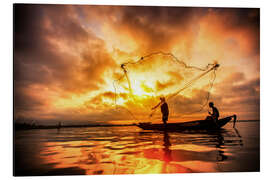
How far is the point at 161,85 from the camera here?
5352 mm

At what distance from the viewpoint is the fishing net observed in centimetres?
511

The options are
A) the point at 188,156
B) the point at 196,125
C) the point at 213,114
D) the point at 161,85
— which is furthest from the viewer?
the point at 196,125

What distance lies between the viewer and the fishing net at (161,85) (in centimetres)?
511

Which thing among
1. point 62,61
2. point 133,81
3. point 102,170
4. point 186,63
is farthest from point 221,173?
point 62,61

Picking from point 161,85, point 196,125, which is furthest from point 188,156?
point 196,125

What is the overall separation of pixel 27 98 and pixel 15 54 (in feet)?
3.65

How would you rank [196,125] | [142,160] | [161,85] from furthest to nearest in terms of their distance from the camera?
[196,125] → [161,85] → [142,160]

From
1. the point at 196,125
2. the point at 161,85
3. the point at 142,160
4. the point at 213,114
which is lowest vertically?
the point at 142,160

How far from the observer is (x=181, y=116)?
5.70m

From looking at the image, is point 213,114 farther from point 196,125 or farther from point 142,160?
point 142,160

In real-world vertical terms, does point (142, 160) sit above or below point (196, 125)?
below

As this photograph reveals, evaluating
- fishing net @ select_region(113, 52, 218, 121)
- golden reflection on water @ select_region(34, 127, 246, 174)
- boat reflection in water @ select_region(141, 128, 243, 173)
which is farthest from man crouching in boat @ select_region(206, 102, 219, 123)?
golden reflection on water @ select_region(34, 127, 246, 174)

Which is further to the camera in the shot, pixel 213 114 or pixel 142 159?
pixel 213 114

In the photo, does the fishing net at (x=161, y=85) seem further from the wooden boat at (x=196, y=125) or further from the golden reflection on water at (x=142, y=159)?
the golden reflection on water at (x=142, y=159)
